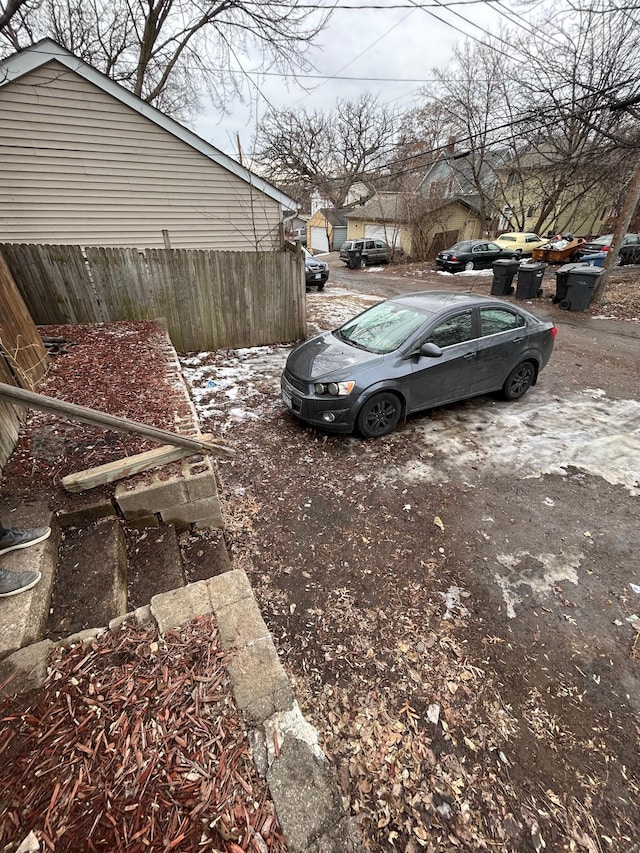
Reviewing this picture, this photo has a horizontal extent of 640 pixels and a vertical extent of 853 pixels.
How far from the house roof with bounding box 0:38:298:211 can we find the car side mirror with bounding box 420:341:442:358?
742 centimetres

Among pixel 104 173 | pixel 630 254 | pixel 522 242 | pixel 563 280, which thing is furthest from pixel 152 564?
pixel 630 254

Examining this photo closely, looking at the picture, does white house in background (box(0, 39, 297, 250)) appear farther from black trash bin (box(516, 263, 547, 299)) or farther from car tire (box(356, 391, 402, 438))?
black trash bin (box(516, 263, 547, 299))

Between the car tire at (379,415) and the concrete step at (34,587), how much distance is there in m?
3.12

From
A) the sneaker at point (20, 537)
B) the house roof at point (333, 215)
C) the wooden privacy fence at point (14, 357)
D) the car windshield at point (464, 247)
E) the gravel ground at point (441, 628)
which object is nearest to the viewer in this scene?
the gravel ground at point (441, 628)

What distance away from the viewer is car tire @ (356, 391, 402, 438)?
431 centimetres

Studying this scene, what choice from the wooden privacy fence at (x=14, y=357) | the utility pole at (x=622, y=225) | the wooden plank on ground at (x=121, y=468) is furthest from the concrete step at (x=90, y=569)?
the utility pole at (x=622, y=225)

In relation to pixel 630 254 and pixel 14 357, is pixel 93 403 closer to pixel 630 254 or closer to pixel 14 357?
pixel 14 357

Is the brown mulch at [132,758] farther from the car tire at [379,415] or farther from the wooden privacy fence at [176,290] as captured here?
the wooden privacy fence at [176,290]

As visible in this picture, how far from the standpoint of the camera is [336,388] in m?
4.14

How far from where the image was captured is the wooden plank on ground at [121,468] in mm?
2559

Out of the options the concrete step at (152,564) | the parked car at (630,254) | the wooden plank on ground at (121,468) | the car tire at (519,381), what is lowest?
the concrete step at (152,564)

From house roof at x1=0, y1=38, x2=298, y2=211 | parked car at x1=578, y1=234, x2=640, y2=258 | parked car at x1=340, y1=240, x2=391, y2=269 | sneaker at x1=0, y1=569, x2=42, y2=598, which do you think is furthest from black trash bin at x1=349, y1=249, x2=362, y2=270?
sneaker at x1=0, y1=569, x2=42, y2=598

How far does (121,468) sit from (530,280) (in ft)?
45.7

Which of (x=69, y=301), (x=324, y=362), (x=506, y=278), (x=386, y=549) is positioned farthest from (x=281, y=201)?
(x=386, y=549)
